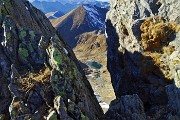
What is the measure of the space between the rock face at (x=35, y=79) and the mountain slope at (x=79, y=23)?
441ft

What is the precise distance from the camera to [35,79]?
2112cm

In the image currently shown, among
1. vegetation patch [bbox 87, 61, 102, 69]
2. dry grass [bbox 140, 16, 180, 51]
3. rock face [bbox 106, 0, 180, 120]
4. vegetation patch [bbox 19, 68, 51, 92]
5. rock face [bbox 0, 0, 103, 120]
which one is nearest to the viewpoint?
rock face [bbox 0, 0, 103, 120]

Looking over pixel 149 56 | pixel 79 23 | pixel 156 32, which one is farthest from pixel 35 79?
pixel 79 23

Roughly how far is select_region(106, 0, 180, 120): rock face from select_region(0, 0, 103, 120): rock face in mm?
4760

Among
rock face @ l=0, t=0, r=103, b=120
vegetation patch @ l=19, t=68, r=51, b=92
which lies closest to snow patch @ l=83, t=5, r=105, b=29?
rock face @ l=0, t=0, r=103, b=120

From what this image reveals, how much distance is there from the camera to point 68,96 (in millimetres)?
20562

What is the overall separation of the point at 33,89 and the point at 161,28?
15.0 m

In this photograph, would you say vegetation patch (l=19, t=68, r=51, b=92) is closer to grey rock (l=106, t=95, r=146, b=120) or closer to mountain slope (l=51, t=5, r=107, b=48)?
grey rock (l=106, t=95, r=146, b=120)

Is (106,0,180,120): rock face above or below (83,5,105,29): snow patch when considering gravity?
below

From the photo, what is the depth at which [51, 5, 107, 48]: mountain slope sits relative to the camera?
6654 inches

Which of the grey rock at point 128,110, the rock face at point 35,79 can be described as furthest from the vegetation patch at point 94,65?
the rock face at point 35,79

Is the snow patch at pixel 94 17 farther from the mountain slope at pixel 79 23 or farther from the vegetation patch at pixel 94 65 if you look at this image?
the vegetation patch at pixel 94 65

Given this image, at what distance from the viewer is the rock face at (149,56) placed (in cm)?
2580

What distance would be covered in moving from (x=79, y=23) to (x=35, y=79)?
155816mm
